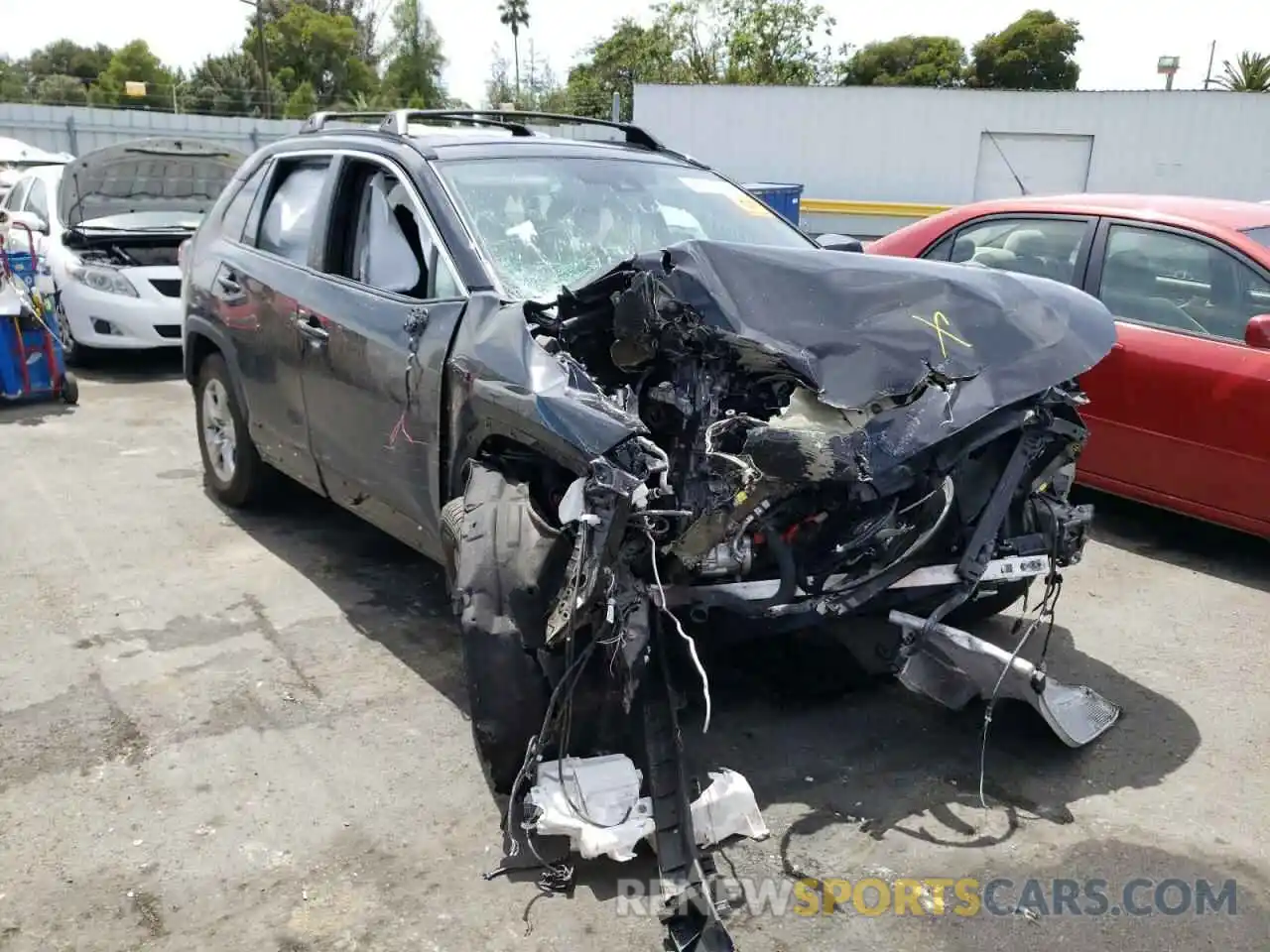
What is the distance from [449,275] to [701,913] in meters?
2.27

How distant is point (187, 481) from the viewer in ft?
21.0

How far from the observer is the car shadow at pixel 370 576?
4209mm

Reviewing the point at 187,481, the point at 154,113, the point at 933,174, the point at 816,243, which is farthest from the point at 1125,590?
the point at 154,113

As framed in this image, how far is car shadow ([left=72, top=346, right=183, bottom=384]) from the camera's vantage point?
30.8ft

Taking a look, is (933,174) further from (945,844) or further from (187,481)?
(945,844)

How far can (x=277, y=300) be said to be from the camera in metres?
4.74

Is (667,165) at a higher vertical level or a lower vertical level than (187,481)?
higher

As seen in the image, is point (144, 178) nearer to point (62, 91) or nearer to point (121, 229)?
point (121, 229)

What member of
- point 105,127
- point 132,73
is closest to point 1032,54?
point 105,127

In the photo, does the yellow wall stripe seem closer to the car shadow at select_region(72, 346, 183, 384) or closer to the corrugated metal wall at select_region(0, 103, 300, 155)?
the corrugated metal wall at select_region(0, 103, 300, 155)

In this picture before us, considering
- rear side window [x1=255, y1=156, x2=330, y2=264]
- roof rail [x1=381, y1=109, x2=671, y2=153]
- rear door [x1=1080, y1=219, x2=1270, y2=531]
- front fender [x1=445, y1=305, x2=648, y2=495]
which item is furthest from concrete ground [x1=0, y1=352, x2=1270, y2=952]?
roof rail [x1=381, y1=109, x2=671, y2=153]

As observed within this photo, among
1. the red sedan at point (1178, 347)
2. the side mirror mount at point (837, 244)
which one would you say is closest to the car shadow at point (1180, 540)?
the red sedan at point (1178, 347)

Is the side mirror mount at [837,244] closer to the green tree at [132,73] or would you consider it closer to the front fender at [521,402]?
the front fender at [521,402]

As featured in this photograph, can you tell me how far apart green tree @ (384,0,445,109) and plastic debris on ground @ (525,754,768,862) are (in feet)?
207
